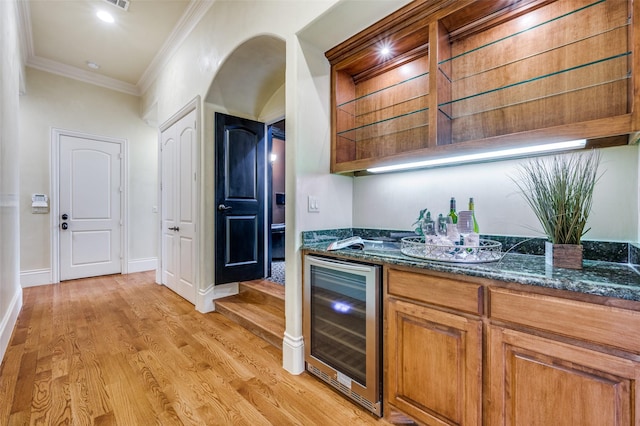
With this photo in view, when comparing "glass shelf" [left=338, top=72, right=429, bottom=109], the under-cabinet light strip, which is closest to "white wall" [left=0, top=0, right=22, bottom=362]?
"glass shelf" [left=338, top=72, right=429, bottom=109]

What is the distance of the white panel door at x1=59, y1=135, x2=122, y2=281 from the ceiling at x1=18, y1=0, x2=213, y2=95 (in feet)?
3.61

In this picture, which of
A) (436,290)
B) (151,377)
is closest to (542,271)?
(436,290)

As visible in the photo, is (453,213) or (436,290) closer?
(436,290)

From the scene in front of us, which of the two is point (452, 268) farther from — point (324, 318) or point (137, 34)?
point (137, 34)

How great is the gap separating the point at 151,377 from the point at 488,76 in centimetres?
290

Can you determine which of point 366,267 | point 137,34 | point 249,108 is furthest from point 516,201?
point 137,34

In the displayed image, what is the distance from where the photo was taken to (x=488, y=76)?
5.53ft

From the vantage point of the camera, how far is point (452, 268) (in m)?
1.22

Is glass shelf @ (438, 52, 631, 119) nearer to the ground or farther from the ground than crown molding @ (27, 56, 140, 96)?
nearer to the ground

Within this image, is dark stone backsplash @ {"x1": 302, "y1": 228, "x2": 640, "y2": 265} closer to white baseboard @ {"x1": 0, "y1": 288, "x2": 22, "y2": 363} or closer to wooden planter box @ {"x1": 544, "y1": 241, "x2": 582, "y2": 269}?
wooden planter box @ {"x1": 544, "y1": 241, "x2": 582, "y2": 269}

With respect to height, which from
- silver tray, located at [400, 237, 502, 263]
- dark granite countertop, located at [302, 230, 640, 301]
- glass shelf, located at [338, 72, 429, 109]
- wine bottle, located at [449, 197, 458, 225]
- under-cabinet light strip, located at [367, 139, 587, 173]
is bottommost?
dark granite countertop, located at [302, 230, 640, 301]

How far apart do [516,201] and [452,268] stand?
0.73 m

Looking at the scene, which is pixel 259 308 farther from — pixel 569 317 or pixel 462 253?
pixel 569 317

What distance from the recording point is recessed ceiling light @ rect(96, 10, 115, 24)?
3131 millimetres
